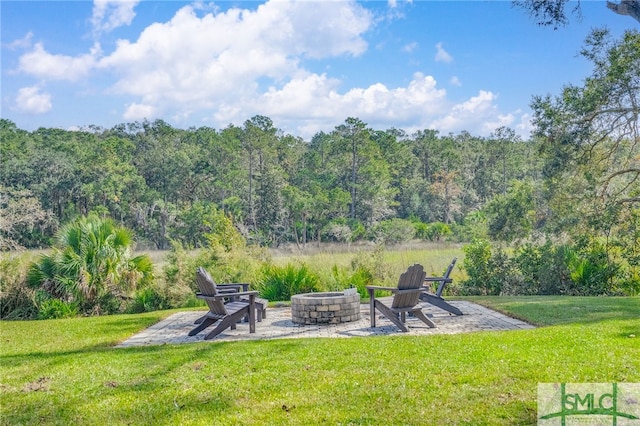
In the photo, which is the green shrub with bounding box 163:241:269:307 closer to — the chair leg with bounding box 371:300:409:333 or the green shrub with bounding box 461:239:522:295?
the chair leg with bounding box 371:300:409:333

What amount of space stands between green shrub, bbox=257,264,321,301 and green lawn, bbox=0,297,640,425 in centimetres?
444

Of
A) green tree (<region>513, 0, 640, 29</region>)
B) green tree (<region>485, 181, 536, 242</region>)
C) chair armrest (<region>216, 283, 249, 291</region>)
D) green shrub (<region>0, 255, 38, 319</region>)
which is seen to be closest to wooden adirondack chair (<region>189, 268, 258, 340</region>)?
chair armrest (<region>216, 283, 249, 291</region>)

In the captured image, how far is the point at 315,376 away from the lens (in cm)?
407

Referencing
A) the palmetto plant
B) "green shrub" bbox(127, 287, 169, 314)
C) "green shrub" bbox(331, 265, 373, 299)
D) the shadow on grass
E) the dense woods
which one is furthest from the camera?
the dense woods

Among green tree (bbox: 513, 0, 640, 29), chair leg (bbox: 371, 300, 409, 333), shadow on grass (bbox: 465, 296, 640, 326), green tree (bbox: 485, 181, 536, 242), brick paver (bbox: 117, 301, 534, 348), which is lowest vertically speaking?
brick paver (bbox: 117, 301, 534, 348)

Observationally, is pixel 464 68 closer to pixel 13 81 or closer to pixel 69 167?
pixel 13 81

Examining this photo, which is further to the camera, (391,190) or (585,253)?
(391,190)

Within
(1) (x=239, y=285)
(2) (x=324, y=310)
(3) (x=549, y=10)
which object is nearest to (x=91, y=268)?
(1) (x=239, y=285)

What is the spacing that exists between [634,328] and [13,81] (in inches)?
390

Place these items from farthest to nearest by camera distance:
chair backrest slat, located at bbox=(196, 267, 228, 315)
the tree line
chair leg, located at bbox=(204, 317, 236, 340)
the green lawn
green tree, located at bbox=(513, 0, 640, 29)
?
the tree line, green tree, located at bbox=(513, 0, 640, 29), chair backrest slat, located at bbox=(196, 267, 228, 315), chair leg, located at bbox=(204, 317, 236, 340), the green lawn

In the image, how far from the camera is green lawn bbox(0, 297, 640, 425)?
10.8ft

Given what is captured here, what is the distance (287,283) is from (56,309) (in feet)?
13.9

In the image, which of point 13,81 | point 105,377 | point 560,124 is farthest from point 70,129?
point 105,377

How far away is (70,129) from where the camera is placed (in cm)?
3797
